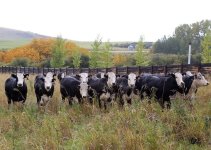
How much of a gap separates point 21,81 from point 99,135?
766cm

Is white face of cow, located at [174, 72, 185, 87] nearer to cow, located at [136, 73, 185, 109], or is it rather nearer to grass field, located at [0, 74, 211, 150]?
cow, located at [136, 73, 185, 109]

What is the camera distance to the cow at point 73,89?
1246 cm

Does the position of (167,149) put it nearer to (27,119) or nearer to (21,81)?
(27,119)

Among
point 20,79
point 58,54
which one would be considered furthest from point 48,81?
point 58,54

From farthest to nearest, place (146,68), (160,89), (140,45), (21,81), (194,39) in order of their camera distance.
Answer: (194,39)
(140,45)
(146,68)
(21,81)
(160,89)

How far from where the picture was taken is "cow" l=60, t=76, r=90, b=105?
12.5 meters

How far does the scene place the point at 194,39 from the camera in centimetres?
8162

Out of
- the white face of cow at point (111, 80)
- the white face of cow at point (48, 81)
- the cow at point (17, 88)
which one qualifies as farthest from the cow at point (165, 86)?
the cow at point (17, 88)

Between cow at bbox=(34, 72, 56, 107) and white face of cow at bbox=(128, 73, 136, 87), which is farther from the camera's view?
cow at bbox=(34, 72, 56, 107)

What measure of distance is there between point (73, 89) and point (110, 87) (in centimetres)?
158

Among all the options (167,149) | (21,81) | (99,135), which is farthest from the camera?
(21,81)

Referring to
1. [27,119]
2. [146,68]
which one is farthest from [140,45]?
[27,119]

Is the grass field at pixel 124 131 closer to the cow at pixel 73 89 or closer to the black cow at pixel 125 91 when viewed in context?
the black cow at pixel 125 91

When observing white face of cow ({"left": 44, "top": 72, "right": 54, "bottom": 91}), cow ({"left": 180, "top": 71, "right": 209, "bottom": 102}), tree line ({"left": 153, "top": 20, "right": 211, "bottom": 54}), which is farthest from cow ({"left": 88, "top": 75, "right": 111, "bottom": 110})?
tree line ({"left": 153, "top": 20, "right": 211, "bottom": 54})
